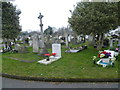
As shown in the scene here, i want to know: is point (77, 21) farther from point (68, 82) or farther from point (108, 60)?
point (68, 82)

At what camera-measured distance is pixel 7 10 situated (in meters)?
16.4

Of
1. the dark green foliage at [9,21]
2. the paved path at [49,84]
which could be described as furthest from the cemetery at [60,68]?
the dark green foliage at [9,21]

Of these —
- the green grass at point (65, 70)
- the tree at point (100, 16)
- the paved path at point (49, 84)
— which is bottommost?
the paved path at point (49, 84)

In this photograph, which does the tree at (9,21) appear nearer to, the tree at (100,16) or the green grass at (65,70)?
the green grass at (65,70)

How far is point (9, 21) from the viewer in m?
16.4

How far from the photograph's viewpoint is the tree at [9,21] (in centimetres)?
1549

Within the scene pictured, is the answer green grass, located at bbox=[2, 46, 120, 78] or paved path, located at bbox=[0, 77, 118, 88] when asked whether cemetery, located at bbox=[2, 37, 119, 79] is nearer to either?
green grass, located at bbox=[2, 46, 120, 78]

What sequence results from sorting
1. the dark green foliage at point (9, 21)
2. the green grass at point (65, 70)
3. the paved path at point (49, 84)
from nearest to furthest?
the paved path at point (49, 84)
the green grass at point (65, 70)
the dark green foliage at point (9, 21)

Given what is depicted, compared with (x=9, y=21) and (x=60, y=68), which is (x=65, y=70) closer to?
(x=60, y=68)

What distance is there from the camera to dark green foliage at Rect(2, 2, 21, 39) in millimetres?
15492

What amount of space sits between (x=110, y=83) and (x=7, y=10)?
17.3m

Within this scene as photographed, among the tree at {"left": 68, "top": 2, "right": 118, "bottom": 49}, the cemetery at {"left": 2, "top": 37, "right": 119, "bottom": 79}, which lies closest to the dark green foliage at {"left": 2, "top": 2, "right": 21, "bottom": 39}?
the cemetery at {"left": 2, "top": 37, "right": 119, "bottom": 79}

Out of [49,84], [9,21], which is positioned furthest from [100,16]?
[9,21]

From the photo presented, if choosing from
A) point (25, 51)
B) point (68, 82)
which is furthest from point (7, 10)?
point (68, 82)
